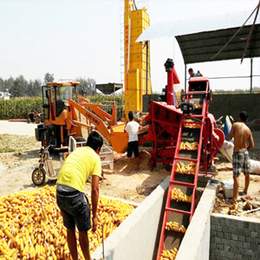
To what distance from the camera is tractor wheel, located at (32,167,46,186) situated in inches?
266

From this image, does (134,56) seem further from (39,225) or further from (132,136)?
(39,225)

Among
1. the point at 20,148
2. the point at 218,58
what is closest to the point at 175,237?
the point at 20,148

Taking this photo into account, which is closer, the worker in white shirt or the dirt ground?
the dirt ground

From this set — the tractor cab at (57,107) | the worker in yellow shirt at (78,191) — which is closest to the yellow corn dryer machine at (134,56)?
the tractor cab at (57,107)

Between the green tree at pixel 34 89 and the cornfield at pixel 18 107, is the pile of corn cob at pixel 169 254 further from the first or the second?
the green tree at pixel 34 89

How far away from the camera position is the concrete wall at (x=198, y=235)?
11.3 ft

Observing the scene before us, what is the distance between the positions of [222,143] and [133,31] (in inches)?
500

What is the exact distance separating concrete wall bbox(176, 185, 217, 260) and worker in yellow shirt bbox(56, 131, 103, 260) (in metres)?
1.40

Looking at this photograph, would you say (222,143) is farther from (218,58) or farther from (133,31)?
(133,31)

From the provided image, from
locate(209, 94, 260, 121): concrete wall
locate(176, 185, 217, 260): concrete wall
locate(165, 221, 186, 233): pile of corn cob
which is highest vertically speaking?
locate(209, 94, 260, 121): concrete wall

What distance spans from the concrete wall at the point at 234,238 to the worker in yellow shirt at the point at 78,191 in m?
2.88

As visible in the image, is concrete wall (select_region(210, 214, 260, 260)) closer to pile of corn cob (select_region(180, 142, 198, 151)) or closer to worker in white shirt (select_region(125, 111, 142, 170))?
pile of corn cob (select_region(180, 142, 198, 151))

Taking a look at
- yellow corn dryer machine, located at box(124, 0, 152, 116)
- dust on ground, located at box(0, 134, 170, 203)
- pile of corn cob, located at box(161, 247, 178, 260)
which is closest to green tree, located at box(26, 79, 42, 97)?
yellow corn dryer machine, located at box(124, 0, 152, 116)

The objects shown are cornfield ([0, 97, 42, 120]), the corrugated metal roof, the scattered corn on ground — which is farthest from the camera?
cornfield ([0, 97, 42, 120])
